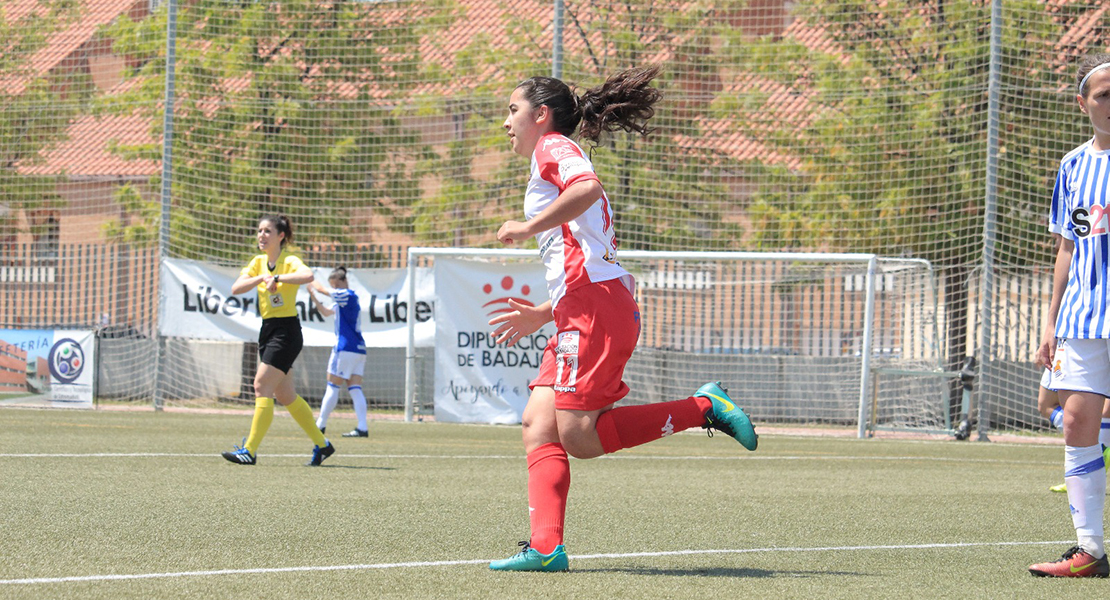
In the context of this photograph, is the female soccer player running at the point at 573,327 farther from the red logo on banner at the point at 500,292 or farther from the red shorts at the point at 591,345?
the red logo on banner at the point at 500,292

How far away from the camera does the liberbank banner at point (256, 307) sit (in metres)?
17.2

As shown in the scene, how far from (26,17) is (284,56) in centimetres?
482

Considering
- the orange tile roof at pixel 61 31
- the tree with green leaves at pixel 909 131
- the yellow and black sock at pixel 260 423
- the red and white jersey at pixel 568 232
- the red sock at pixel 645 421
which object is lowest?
the yellow and black sock at pixel 260 423

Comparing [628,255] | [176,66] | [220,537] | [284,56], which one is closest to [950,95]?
[628,255]

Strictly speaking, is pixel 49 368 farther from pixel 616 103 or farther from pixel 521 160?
pixel 616 103

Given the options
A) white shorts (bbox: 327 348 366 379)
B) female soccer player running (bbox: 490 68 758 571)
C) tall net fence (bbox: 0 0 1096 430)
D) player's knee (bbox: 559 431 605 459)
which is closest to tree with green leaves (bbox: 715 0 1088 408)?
tall net fence (bbox: 0 0 1096 430)

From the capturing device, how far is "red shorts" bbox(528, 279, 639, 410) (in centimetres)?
450

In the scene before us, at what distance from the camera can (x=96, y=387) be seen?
58.2 ft

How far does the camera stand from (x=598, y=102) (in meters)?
4.90

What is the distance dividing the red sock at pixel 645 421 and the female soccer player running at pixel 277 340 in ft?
16.5

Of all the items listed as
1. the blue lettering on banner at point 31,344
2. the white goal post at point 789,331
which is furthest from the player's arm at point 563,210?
the blue lettering on banner at point 31,344

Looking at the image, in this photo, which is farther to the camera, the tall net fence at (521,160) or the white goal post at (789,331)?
the tall net fence at (521,160)

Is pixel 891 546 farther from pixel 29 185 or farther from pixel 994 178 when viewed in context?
pixel 29 185

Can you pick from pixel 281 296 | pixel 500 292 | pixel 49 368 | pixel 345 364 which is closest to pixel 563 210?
pixel 281 296
